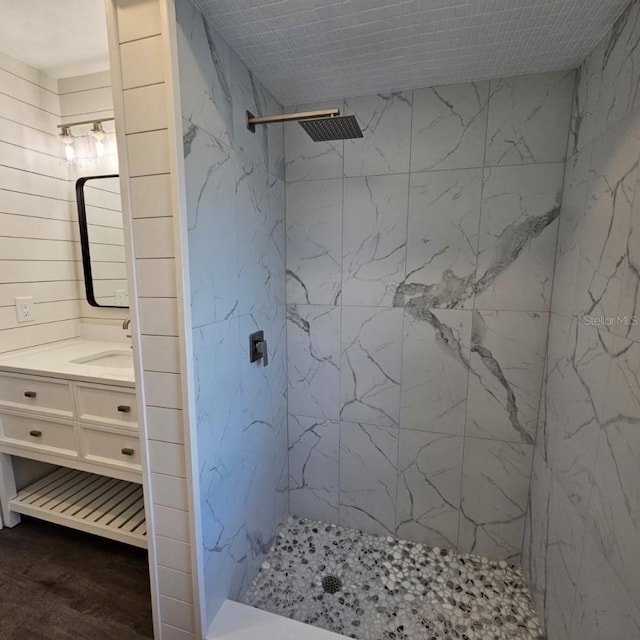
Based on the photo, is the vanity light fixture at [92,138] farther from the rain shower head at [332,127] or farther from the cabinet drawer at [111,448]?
the cabinet drawer at [111,448]

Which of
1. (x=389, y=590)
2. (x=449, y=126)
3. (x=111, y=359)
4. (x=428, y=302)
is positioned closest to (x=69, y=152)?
(x=111, y=359)

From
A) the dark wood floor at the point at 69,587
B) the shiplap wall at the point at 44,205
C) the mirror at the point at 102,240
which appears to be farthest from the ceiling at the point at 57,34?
the dark wood floor at the point at 69,587

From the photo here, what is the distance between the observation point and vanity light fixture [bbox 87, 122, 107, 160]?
6.10 ft

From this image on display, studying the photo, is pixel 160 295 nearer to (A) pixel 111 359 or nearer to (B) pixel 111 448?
(B) pixel 111 448

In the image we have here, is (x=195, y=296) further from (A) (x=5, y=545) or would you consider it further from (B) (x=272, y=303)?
(A) (x=5, y=545)

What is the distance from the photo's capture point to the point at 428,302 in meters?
1.68

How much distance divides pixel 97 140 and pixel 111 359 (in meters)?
1.20

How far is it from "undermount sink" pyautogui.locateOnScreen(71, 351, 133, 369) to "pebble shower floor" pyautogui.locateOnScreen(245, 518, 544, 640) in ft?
4.23

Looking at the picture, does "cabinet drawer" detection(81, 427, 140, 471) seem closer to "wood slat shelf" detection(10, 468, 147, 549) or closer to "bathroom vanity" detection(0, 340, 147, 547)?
"bathroom vanity" detection(0, 340, 147, 547)

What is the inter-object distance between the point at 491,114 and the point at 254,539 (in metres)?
2.21

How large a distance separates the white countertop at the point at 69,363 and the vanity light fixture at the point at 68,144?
1.07 m

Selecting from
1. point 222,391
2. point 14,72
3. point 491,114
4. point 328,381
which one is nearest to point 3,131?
point 14,72

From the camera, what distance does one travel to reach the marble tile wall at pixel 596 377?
95 centimetres

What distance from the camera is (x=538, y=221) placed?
151 centimetres
